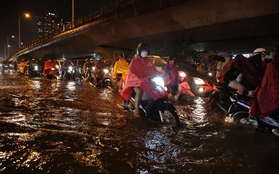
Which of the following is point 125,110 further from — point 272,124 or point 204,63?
point 204,63

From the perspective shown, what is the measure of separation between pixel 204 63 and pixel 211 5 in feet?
15.4

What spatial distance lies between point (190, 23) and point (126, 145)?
14.9m

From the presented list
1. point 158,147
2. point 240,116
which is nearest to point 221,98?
point 240,116

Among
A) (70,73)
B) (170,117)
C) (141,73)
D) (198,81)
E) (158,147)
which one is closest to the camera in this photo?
(158,147)

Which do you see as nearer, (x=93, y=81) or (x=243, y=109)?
(x=243, y=109)

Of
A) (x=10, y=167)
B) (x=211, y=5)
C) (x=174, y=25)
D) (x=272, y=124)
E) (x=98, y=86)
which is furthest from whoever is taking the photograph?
(x=174, y=25)

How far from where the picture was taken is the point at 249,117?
5109mm

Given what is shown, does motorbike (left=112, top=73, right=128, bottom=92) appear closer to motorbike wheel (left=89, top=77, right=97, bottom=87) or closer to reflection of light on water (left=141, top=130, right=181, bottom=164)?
motorbike wheel (left=89, top=77, right=97, bottom=87)

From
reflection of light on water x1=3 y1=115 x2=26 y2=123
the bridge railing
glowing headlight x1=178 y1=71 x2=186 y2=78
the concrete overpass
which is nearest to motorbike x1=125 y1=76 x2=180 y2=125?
reflection of light on water x1=3 y1=115 x2=26 y2=123

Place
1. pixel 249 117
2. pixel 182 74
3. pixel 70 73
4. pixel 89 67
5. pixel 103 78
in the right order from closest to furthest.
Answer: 1. pixel 249 117
2. pixel 182 74
3. pixel 103 78
4. pixel 89 67
5. pixel 70 73

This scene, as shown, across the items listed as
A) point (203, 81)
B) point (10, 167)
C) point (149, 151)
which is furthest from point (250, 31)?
point (10, 167)

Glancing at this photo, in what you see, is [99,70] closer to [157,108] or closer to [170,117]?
[170,117]

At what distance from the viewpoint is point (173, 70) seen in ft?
29.5

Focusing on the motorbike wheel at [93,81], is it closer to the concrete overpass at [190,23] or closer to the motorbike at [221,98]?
the concrete overpass at [190,23]
